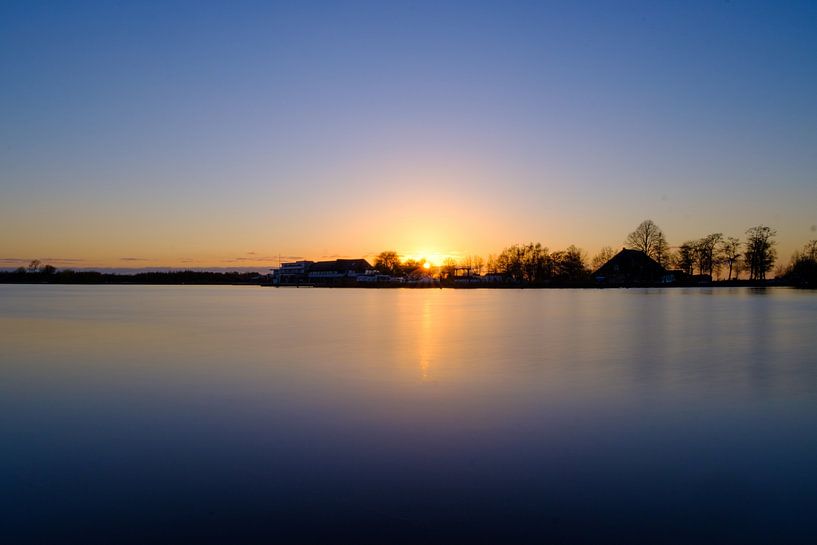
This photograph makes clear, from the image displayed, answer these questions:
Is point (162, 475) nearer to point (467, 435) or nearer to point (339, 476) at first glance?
point (339, 476)

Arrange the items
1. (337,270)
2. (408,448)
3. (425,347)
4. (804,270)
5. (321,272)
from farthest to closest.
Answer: (321,272), (337,270), (804,270), (425,347), (408,448)

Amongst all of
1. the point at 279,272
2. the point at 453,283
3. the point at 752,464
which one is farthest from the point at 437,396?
the point at 279,272

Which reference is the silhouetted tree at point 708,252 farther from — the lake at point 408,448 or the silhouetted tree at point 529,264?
the lake at point 408,448

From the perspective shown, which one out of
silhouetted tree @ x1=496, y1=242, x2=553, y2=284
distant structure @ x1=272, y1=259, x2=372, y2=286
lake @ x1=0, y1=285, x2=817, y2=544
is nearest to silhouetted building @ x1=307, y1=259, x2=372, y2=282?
distant structure @ x1=272, y1=259, x2=372, y2=286

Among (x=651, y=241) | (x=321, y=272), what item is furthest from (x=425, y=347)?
(x=321, y=272)

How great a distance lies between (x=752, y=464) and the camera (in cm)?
621

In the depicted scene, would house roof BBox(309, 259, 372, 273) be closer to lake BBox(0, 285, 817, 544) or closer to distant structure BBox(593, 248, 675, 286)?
distant structure BBox(593, 248, 675, 286)

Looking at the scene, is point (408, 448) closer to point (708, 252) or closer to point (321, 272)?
point (708, 252)

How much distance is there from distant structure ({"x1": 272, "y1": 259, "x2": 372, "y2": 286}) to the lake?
122481 millimetres

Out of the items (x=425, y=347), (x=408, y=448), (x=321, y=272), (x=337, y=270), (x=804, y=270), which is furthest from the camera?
(x=321, y=272)

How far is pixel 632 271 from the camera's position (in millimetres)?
92562

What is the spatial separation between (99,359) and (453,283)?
387 ft

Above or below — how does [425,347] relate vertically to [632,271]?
below

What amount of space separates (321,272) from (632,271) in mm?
79263
